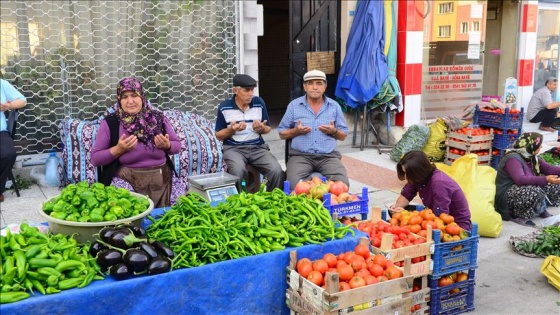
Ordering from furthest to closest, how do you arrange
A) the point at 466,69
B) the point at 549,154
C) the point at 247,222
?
1. the point at 466,69
2. the point at 549,154
3. the point at 247,222

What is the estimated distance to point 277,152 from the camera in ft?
32.7

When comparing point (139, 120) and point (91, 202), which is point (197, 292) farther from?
point (139, 120)

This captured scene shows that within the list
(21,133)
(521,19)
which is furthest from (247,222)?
(521,19)

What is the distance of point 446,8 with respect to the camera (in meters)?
11.6

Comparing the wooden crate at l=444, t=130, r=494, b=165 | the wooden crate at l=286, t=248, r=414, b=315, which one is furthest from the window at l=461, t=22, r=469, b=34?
the wooden crate at l=286, t=248, r=414, b=315

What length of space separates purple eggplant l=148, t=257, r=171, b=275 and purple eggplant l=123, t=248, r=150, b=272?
0.04 m

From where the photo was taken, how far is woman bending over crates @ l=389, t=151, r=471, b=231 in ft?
17.0

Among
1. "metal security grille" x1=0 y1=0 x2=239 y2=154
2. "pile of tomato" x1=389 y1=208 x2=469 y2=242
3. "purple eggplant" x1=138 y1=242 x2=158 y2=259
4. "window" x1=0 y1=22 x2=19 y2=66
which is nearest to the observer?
"purple eggplant" x1=138 y1=242 x2=158 y2=259

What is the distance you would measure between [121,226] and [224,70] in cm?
575

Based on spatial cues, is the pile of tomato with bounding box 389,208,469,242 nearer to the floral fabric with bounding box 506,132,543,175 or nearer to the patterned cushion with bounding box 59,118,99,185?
the floral fabric with bounding box 506,132,543,175

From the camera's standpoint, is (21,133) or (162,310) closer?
(162,310)

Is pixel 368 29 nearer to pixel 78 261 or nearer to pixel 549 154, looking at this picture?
pixel 549 154

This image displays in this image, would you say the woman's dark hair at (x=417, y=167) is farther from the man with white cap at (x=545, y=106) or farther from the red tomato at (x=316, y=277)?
the man with white cap at (x=545, y=106)

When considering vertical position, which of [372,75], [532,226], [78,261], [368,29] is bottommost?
[532,226]
